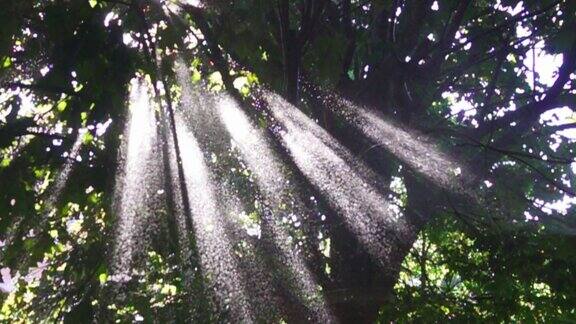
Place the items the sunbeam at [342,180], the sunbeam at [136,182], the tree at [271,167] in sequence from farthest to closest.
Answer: the sunbeam at [342,180] → the sunbeam at [136,182] → the tree at [271,167]

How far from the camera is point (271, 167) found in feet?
12.3

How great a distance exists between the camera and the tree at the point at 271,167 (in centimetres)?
263

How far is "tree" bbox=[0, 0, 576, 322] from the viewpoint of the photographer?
263 cm

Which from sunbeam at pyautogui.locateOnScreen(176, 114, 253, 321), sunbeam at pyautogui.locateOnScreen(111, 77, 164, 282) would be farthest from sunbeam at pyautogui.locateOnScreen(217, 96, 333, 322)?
sunbeam at pyautogui.locateOnScreen(111, 77, 164, 282)

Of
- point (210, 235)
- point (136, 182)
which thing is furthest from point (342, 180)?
point (136, 182)

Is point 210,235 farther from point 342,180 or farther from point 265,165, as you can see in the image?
point 342,180

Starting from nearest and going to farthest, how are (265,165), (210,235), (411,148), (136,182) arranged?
Answer: (210,235) → (136,182) → (411,148) → (265,165)

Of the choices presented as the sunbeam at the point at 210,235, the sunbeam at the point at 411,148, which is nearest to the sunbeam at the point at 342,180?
the sunbeam at the point at 411,148

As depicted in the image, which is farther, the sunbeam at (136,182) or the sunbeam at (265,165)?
the sunbeam at (265,165)

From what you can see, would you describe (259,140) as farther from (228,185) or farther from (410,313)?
(410,313)

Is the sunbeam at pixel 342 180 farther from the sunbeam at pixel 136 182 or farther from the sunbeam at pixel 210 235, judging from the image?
the sunbeam at pixel 136 182

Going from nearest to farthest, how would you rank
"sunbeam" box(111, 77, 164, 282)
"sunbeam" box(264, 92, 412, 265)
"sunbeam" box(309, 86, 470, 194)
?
"sunbeam" box(111, 77, 164, 282)
"sunbeam" box(264, 92, 412, 265)
"sunbeam" box(309, 86, 470, 194)

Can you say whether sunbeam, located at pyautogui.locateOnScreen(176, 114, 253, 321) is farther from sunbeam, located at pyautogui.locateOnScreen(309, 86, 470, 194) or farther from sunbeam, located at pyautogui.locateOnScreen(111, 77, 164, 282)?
sunbeam, located at pyautogui.locateOnScreen(309, 86, 470, 194)

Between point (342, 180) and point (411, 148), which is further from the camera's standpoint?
point (411, 148)
